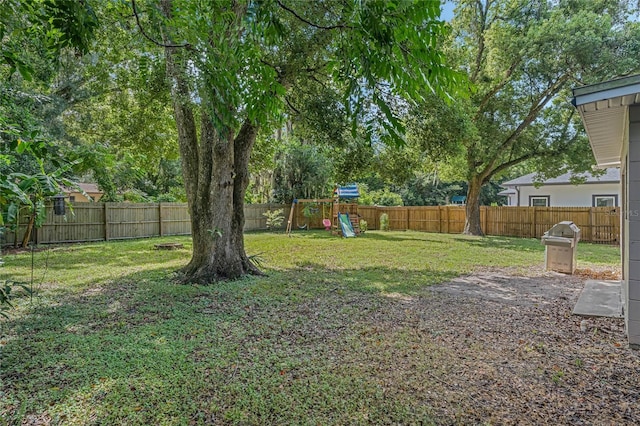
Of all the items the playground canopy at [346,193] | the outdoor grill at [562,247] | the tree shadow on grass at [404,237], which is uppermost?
the playground canopy at [346,193]

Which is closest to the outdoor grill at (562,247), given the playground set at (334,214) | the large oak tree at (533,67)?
the large oak tree at (533,67)

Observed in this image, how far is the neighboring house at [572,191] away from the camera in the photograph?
52.2ft

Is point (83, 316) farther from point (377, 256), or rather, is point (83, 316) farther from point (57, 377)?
point (377, 256)

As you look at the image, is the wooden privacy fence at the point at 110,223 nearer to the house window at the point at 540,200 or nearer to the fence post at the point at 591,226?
the fence post at the point at 591,226

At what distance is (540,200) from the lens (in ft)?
58.5

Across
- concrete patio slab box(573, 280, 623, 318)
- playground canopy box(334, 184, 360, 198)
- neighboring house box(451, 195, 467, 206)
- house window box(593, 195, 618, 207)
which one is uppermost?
neighboring house box(451, 195, 467, 206)

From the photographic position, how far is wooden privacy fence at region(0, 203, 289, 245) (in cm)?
1145

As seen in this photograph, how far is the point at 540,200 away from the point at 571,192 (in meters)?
1.31

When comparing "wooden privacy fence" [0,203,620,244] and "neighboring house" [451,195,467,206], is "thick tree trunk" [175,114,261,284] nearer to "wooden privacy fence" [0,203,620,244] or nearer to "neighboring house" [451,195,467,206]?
"wooden privacy fence" [0,203,620,244]

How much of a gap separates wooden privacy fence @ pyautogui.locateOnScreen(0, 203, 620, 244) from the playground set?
544mm

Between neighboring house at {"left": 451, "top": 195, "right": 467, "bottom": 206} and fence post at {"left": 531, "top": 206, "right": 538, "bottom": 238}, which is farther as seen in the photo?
neighboring house at {"left": 451, "top": 195, "right": 467, "bottom": 206}

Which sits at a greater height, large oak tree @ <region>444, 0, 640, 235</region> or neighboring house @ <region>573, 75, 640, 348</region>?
large oak tree @ <region>444, 0, 640, 235</region>

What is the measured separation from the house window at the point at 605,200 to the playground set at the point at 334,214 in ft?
35.2

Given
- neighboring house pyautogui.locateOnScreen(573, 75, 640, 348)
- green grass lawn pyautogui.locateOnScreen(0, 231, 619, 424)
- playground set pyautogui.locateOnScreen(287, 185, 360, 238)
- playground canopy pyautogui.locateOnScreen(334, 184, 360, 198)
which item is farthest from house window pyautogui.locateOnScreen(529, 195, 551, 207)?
neighboring house pyautogui.locateOnScreen(573, 75, 640, 348)
